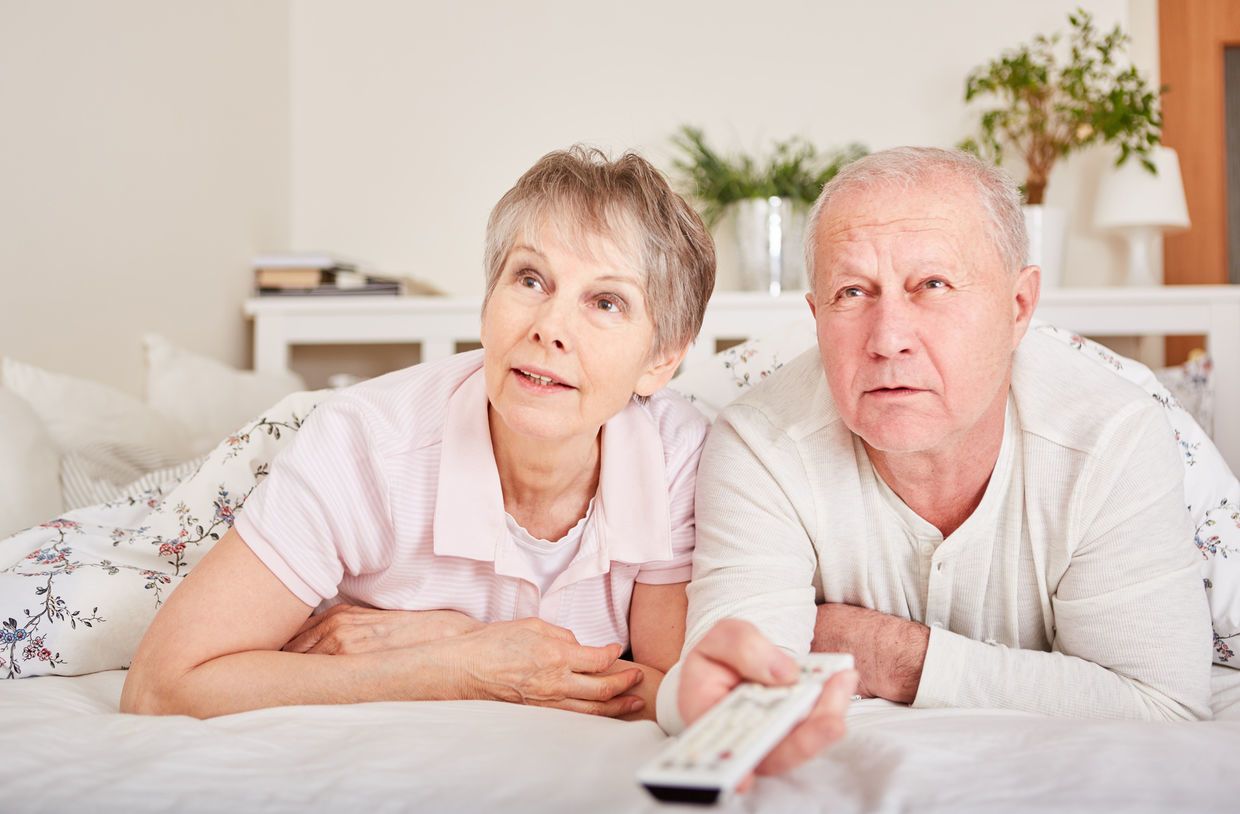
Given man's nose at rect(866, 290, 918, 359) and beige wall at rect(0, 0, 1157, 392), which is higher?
beige wall at rect(0, 0, 1157, 392)

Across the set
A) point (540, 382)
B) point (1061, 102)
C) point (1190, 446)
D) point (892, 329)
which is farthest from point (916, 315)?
point (1061, 102)

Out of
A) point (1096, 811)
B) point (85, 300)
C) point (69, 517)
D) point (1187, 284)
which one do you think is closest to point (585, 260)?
point (1096, 811)

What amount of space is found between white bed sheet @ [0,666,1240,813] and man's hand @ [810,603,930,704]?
130 mm

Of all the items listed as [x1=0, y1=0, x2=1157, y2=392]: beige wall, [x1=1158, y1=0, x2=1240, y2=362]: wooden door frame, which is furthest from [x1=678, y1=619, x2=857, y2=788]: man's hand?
[x1=1158, y1=0, x2=1240, y2=362]: wooden door frame

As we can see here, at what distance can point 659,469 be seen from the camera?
1273 mm

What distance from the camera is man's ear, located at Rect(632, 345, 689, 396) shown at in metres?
1.23

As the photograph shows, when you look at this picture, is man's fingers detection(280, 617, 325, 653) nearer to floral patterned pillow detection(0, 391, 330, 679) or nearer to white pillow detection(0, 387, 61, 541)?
floral patterned pillow detection(0, 391, 330, 679)

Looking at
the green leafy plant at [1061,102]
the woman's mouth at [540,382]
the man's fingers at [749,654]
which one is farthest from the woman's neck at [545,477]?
the green leafy plant at [1061,102]

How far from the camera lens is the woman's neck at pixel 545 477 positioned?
123 centimetres

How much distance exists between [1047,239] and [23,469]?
7.48 ft

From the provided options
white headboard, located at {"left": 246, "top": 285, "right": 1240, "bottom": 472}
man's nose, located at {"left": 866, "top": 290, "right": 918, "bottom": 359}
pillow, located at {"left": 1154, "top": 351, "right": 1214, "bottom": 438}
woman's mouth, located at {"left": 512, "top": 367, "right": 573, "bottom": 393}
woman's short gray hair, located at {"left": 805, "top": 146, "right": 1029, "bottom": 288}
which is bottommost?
pillow, located at {"left": 1154, "top": 351, "right": 1214, "bottom": 438}

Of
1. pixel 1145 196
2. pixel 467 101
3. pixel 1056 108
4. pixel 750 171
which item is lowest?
pixel 1145 196

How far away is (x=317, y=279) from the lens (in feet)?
8.77

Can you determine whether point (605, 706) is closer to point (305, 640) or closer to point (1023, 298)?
point (305, 640)
